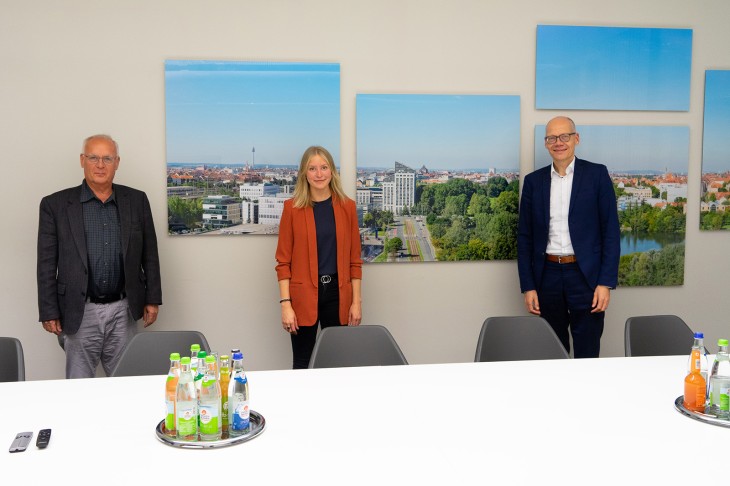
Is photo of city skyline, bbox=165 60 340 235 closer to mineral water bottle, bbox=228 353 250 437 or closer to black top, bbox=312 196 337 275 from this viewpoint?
black top, bbox=312 196 337 275

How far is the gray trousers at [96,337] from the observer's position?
374 cm

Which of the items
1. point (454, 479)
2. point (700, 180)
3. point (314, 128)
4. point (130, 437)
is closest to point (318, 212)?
point (314, 128)

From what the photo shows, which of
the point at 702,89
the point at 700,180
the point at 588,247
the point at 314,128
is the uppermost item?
the point at 702,89

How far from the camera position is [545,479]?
173cm

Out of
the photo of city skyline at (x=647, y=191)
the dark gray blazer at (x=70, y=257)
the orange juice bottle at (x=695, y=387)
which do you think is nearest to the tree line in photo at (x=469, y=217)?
the photo of city skyline at (x=647, y=191)

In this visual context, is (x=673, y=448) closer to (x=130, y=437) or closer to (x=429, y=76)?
(x=130, y=437)

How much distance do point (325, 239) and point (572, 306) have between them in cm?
166

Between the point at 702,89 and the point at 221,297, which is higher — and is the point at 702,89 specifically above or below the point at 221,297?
above

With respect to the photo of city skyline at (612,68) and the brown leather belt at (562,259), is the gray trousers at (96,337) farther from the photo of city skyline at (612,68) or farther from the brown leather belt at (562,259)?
the photo of city skyline at (612,68)

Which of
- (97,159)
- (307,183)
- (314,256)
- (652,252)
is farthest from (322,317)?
(652,252)

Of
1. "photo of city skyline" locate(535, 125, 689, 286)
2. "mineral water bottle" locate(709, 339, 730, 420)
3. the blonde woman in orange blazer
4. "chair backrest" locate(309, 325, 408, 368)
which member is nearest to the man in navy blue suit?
"photo of city skyline" locate(535, 125, 689, 286)

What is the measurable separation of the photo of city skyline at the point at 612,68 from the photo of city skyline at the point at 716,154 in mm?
207

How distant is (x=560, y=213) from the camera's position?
409cm

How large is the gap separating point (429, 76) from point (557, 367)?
2.38 m
